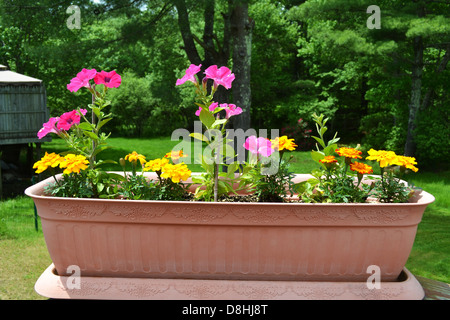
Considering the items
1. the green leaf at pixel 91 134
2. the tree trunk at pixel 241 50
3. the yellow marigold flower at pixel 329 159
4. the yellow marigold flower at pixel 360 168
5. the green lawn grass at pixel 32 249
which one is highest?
the tree trunk at pixel 241 50

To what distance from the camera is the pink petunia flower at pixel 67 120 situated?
2051 mm

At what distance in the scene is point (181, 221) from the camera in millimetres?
1818

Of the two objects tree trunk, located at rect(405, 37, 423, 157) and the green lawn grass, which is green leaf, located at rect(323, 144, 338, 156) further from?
tree trunk, located at rect(405, 37, 423, 157)

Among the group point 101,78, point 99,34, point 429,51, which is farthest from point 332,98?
point 101,78

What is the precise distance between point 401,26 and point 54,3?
529 cm

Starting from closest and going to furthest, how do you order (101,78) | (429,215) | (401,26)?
1. (101,78)
2. (429,215)
3. (401,26)

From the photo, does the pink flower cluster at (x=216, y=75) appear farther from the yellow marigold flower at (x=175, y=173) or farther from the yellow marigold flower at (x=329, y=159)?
the yellow marigold flower at (x=329, y=159)

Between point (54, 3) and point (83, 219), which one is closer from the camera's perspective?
point (83, 219)

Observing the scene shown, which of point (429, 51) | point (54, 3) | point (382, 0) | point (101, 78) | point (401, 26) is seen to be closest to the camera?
point (101, 78)

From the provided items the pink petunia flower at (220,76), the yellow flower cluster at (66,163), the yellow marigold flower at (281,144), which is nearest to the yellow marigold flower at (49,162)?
the yellow flower cluster at (66,163)

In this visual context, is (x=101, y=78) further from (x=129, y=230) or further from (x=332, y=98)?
(x=332, y=98)

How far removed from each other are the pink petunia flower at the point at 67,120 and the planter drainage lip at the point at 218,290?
0.67m

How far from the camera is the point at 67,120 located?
2.07m

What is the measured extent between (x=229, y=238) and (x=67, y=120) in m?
0.91
